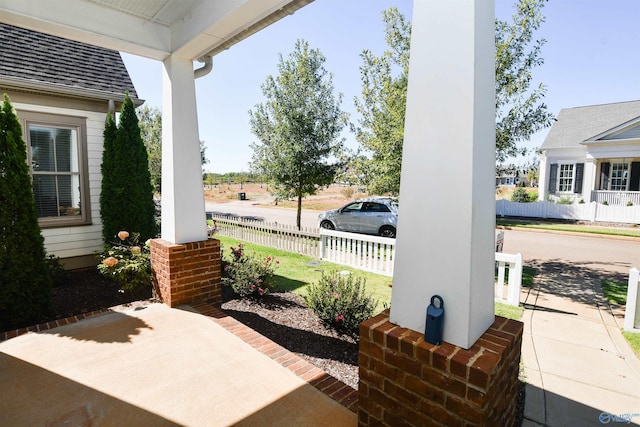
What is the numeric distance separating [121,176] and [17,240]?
8.05 ft

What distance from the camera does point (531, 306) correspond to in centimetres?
537

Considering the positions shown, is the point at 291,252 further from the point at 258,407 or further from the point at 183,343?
the point at 258,407

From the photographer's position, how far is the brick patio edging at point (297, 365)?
2445 mm

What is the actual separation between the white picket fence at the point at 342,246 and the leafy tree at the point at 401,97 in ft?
4.56

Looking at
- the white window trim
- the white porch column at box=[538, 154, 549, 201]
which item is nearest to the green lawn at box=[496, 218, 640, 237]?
the white window trim

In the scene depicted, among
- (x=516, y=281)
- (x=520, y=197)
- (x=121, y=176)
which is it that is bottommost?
(x=516, y=281)

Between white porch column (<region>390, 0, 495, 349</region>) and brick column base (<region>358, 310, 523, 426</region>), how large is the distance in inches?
4.3

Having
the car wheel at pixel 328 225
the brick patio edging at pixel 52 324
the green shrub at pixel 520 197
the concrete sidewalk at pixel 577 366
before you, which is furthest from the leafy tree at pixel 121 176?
the green shrub at pixel 520 197

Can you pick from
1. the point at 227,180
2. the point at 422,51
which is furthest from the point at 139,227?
the point at 227,180

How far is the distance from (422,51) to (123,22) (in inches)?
136

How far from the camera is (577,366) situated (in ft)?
11.2

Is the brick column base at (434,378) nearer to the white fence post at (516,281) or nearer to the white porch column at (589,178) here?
the white fence post at (516,281)

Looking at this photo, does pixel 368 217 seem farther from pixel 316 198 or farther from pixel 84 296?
pixel 316 198

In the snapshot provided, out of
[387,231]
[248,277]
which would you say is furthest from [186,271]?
[387,231]
